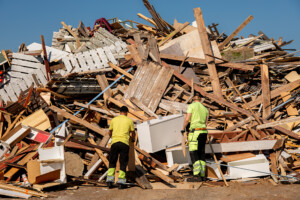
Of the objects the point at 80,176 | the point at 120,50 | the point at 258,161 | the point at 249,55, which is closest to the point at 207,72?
the point at 249,55

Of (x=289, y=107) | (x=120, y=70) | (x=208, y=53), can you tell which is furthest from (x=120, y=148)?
(x=289, y=107)

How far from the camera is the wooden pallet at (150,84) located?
356 inches

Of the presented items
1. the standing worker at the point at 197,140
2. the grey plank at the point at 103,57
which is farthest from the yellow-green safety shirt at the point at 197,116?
the grey plank at the point at 103,57

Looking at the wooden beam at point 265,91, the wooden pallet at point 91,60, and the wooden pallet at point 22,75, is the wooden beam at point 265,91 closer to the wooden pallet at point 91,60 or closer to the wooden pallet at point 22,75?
the wooden pallet at point 91,60

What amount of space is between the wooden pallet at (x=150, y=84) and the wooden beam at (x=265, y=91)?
2.93 meters

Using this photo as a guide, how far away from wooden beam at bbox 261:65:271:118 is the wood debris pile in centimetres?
3

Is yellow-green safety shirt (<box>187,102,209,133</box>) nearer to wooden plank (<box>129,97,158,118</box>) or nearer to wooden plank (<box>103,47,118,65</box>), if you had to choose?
wooden plank (<box>129,97,158,118</box>)

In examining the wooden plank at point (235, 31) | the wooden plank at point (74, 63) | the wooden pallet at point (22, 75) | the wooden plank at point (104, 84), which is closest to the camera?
the wooden plank at point (104, 84)

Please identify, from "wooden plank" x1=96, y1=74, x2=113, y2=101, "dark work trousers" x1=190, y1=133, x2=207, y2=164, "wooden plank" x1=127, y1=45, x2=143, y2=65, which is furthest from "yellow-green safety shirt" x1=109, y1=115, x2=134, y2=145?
"wooden plank" x1=127, y1=45, x2=143, y2=65

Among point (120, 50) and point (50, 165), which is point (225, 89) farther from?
point (50, 165)

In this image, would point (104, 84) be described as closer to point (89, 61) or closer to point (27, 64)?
point (89, 61)

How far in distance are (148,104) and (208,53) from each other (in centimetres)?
285

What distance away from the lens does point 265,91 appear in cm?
928

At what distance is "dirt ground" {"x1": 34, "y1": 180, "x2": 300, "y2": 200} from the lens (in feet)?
18.0
